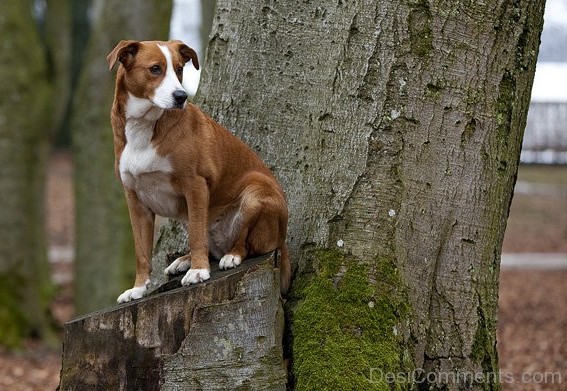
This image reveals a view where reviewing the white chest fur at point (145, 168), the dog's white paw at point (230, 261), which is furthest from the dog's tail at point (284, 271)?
the white chest fur at point (145, 168)

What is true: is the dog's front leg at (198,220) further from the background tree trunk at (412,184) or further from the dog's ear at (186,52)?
the dog's ear at (186,52)

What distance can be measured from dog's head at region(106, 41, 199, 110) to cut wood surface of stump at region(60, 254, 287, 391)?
0.88 meters

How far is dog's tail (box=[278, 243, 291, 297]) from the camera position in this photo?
15.4 ft

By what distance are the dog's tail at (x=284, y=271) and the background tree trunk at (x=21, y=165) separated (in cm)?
660

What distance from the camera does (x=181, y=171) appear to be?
4.59m

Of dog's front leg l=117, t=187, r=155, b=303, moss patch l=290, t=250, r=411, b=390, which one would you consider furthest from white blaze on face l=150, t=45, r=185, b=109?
moss patch l=290, t=250, r=411, b=390

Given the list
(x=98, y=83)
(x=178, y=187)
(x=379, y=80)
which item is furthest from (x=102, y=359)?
(x=98, y=83)

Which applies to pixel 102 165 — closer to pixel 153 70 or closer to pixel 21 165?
pixel 21 165

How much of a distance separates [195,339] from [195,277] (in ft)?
1.15

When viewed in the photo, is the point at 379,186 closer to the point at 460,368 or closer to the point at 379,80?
the point at 379,80

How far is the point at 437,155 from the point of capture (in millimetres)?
4727

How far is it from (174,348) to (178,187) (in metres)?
0.83

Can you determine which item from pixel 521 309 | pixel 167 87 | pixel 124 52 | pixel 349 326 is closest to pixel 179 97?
pixel 167 87

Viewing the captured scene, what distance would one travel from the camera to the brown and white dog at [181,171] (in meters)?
4.48
